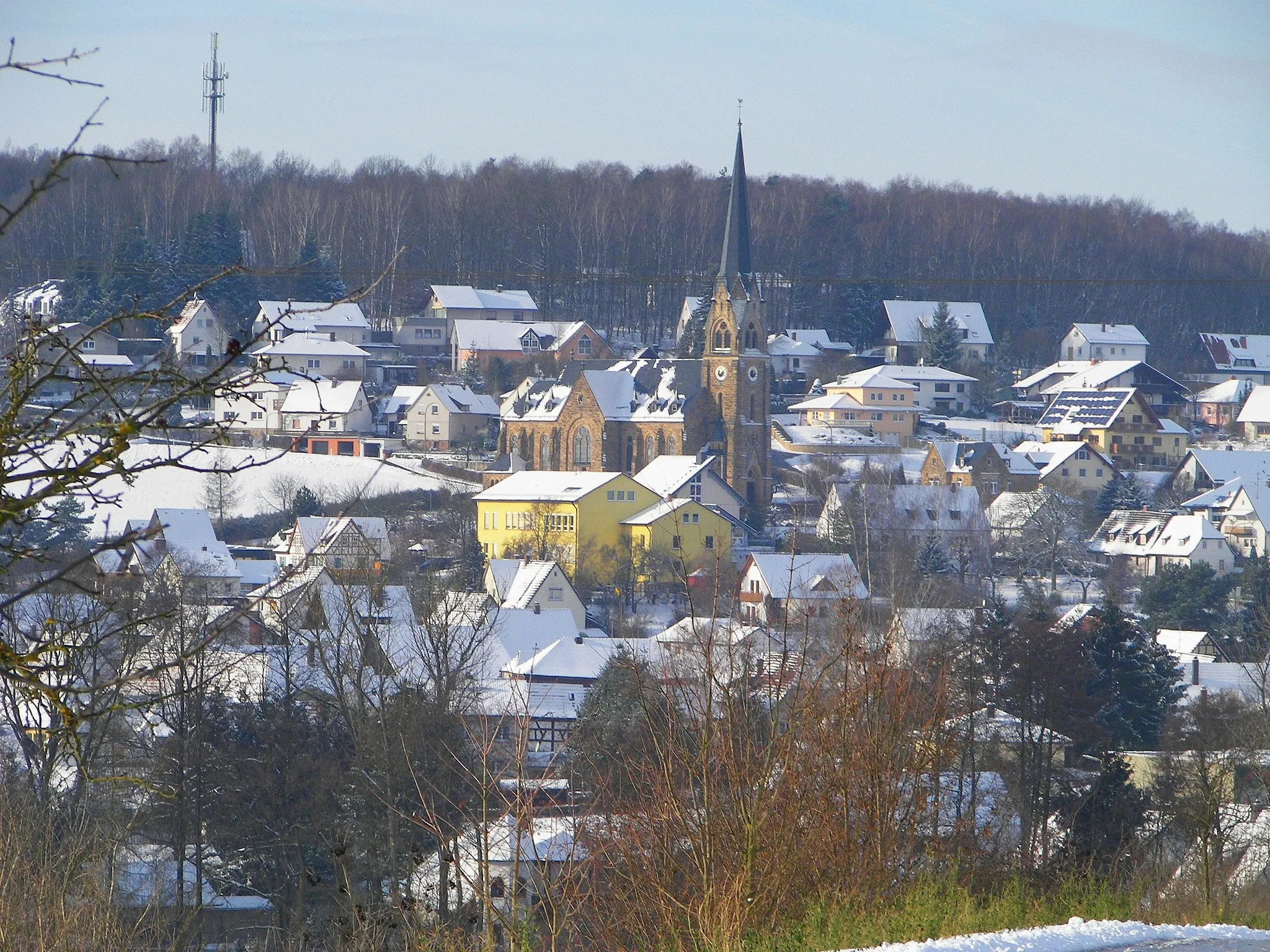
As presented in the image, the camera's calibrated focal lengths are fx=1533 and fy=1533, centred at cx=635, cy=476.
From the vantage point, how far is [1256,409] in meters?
77.7

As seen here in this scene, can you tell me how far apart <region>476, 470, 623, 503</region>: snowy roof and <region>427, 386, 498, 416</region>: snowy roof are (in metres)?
9.76

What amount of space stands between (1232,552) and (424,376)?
39365 mm

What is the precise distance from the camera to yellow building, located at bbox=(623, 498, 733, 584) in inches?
1907

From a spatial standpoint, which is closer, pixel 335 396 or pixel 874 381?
pixel 335 396

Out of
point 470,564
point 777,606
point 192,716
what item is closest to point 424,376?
point 470,564

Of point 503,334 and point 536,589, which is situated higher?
point 503,334

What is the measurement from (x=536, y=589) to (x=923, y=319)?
5072 centimetres

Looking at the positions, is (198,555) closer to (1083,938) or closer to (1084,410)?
(1083,938)

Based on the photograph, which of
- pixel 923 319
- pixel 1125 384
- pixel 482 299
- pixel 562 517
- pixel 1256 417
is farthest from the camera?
pixel 923 319

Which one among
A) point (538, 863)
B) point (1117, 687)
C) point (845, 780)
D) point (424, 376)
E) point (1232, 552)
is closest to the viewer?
point (538, 863)

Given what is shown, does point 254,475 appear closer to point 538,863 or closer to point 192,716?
point 192,716

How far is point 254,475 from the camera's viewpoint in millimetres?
55094

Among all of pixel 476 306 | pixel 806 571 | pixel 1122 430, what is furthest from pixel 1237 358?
pixel 806 571

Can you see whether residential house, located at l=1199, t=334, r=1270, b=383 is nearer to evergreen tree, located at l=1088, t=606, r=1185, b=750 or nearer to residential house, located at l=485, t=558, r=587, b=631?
residential house, located at l=485, t=558, r=587, b=631
